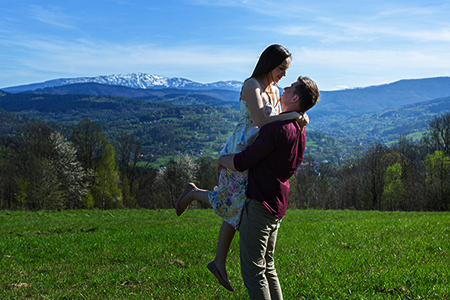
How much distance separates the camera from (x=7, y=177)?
3991cm

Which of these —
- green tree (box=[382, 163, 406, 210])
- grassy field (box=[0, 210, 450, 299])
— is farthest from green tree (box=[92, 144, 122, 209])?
green tree (box=[382, 163, 406, 210])

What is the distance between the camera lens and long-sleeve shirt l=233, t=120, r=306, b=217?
2.88 m

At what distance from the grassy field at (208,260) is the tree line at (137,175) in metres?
25.3

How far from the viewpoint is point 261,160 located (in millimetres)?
3006

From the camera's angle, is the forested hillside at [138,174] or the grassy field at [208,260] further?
the forested hillside at [138,174]

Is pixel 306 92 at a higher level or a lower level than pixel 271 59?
lower

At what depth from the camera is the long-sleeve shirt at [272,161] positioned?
2877 mm

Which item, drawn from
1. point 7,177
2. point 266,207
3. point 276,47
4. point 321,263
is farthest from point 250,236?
point 7,177

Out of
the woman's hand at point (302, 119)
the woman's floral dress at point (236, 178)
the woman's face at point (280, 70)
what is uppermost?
the woman's face at point (280, 70)

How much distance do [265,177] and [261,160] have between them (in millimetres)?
168

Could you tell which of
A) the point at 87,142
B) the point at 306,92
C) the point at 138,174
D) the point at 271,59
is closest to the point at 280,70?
the point at 271,59

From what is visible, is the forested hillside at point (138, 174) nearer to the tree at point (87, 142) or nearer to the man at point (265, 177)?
the tree at point (87, 142)

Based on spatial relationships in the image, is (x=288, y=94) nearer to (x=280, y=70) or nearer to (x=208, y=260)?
(x=280, y=70)

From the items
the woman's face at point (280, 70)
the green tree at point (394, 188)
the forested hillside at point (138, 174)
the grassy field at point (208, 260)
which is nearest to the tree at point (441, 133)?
the forested hillside at point (138, 174)
